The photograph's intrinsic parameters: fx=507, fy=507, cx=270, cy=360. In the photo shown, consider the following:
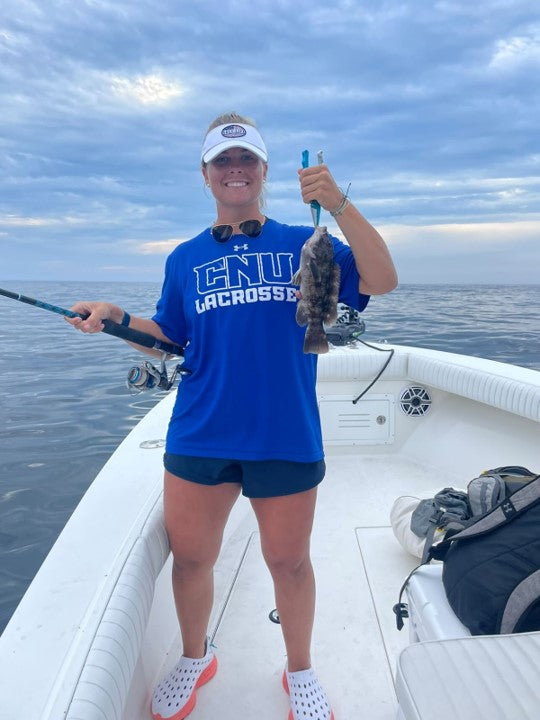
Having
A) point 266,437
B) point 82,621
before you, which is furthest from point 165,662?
point 266,437

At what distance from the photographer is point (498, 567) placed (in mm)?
1656

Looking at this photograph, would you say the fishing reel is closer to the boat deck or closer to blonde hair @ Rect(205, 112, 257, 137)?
blonde hair @ Rect(205, 112, 257, 137)

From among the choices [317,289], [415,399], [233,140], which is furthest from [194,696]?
[415,399]

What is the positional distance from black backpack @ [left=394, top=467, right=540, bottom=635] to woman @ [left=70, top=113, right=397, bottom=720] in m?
0.58

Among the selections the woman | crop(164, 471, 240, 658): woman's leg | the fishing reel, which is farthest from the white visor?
crop(164, 471, 240, 658): woman's leg

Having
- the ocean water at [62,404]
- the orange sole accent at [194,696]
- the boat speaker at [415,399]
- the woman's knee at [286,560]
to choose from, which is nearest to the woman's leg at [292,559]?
the woman's knee at [286,560]

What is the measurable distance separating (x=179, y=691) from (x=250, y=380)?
4.67 ft

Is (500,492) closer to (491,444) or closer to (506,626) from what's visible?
(506,626)

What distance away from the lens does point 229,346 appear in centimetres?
189

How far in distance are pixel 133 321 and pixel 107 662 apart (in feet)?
4.24

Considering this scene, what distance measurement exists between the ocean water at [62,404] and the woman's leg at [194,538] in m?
1.97

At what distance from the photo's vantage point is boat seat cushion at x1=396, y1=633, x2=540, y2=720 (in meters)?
1.20

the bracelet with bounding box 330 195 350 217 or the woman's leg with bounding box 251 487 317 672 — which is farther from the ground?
the bracelet with bounding box 330 195 350 217

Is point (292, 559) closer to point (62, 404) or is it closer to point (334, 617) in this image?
point (334, 617)
